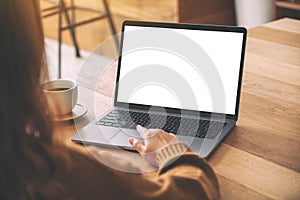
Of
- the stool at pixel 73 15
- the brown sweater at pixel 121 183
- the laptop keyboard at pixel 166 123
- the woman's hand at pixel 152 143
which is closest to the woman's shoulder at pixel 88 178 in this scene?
the brown sweater at pixel 121 183

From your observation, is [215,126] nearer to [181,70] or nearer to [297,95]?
[181,70]

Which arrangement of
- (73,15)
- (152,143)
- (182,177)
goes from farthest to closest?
(73,15) < (152,143) < (182,177)

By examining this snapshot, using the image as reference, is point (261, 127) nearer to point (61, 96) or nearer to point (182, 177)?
point (182, 177)

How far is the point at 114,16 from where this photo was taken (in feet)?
11.6

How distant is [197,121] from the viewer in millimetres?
1115

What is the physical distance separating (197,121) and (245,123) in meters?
0.12

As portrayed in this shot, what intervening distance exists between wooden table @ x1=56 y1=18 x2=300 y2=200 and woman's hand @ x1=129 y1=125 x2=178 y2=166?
29mm

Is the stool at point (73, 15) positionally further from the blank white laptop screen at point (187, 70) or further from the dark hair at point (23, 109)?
the dark hair at point (23, 109)

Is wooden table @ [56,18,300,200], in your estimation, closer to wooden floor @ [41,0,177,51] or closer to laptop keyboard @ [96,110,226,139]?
laptop keyboard @ [96,110,226,139]

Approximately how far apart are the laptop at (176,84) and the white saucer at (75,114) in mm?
62

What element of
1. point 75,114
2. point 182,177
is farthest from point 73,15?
point 182,177

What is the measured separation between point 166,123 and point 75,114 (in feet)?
0.82

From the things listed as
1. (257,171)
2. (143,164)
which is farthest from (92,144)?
(257,171)

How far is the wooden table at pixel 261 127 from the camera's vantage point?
35.5 inches
